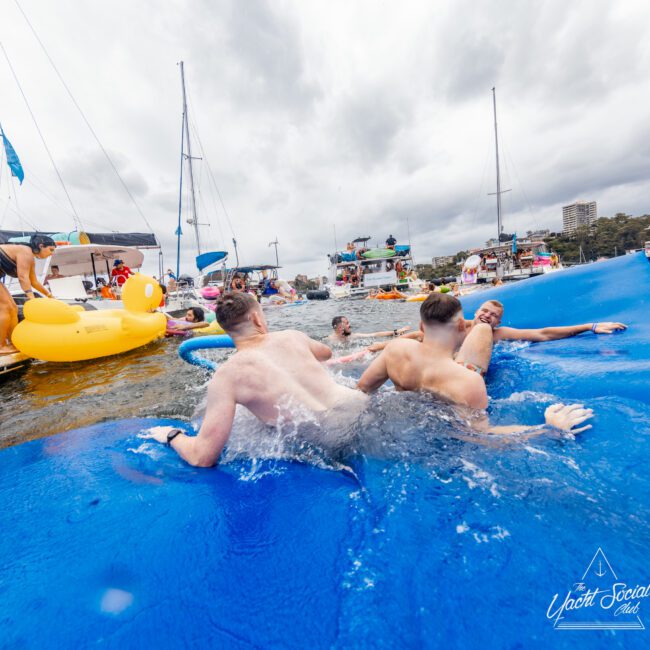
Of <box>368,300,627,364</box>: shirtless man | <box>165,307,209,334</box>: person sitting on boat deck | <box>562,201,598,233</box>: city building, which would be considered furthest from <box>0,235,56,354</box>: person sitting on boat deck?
<box>562,201,598,233</box>: city building

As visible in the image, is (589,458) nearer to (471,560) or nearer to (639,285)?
(471,560)

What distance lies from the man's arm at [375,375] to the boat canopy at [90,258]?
12.1 meters

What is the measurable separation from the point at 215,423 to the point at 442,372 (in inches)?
59.0

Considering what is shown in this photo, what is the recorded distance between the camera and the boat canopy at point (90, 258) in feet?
37.2

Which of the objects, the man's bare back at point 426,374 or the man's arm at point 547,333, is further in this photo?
the man's arm at point 547,333

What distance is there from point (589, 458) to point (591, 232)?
75183mm

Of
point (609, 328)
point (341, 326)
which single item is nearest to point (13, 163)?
point (341, 326)

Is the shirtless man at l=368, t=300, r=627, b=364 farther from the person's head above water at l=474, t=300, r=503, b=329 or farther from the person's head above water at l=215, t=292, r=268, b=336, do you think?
the person's head above water at l=215, t=292, r=268, b=336

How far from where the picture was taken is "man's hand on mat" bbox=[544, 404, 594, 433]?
6.21 feet

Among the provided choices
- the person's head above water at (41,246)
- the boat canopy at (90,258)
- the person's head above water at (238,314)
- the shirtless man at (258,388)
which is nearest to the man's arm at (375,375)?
the shirtless man at (258,388)

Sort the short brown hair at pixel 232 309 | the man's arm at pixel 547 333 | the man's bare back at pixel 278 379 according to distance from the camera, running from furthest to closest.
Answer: the man's arm at pixel 547 333 → the short brown hair at pixel 232 309 → the man's bare back at pixel 278 379

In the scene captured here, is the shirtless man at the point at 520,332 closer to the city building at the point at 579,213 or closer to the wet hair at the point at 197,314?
the wet hair at the point at 197,314

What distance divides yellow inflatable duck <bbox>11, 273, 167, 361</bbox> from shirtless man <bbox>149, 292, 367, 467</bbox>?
14.0 feet

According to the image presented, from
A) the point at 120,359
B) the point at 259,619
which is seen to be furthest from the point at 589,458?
the point at 120,359
